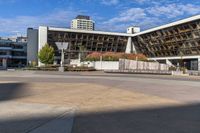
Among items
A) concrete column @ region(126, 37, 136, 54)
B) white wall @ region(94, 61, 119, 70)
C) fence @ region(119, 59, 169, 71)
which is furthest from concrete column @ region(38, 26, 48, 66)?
fence @ region(119, 59, 169, 71)

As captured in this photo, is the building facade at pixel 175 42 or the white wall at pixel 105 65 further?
the building facade at pixel 175 42

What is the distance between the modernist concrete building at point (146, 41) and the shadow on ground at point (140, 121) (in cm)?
7046

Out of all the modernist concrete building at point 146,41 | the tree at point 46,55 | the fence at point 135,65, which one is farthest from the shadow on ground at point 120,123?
the tree at point 46,55

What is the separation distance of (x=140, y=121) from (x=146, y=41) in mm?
97150

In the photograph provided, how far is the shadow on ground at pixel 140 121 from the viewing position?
8266 mm

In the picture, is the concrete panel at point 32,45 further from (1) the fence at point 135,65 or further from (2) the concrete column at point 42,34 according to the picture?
(1) the fence at point 135,65

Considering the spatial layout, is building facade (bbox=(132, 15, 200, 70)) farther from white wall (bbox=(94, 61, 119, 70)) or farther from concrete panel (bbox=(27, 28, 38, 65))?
concrete panel (bbox=(27, 28, 38, 65))

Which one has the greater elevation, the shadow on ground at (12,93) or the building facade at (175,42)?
the building facade at (175,42)

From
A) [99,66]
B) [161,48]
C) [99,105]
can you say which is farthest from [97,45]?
[99,105]

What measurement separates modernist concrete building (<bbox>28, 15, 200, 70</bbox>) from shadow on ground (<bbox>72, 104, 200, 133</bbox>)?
2774 inches

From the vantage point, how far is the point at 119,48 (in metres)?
113

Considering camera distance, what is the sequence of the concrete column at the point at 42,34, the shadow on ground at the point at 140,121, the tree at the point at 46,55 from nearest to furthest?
the shadow on ground at the point at 140,121
the tree at the point at 46,55
the concrete column at the point at 42,34

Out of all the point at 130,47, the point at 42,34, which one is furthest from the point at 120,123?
the point at 130,47

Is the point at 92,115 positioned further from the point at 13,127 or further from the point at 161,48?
the point at 161,48
